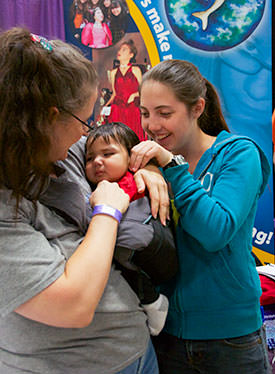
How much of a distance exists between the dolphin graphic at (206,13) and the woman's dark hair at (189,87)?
229 centimetres

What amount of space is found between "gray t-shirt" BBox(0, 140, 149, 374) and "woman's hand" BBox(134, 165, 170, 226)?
0.26 m

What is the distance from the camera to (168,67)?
64.4 inches

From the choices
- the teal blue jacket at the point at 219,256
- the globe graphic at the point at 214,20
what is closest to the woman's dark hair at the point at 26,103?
the teal blue jacket at the point at 219,256

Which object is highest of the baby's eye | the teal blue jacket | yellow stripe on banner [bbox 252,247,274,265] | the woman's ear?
the woman's ear

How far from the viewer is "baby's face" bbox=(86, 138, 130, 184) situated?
1422 mm

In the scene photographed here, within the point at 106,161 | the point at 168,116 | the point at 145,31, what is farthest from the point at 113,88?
the point at 106,161

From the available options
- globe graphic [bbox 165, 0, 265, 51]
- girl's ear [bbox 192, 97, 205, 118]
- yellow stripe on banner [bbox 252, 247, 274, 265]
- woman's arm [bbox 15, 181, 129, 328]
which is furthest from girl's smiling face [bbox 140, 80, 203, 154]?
yellow stripe on banner [bbox 252, 247, 274, 265]

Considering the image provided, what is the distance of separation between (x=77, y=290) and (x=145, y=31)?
3.47 m

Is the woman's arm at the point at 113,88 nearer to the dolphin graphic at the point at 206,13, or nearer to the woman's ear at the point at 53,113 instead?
the dolphin graphic at the point at 206,13

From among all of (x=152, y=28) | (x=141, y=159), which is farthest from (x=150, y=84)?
(x=152, y=28)

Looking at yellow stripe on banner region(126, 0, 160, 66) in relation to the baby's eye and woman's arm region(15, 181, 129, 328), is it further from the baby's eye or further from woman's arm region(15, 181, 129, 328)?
woman's arm region(15, 181, 129, 328)

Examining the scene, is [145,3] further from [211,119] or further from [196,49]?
[211,119]

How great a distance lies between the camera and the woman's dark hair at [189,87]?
1611 mm

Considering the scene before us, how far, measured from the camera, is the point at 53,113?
969 millimetres
